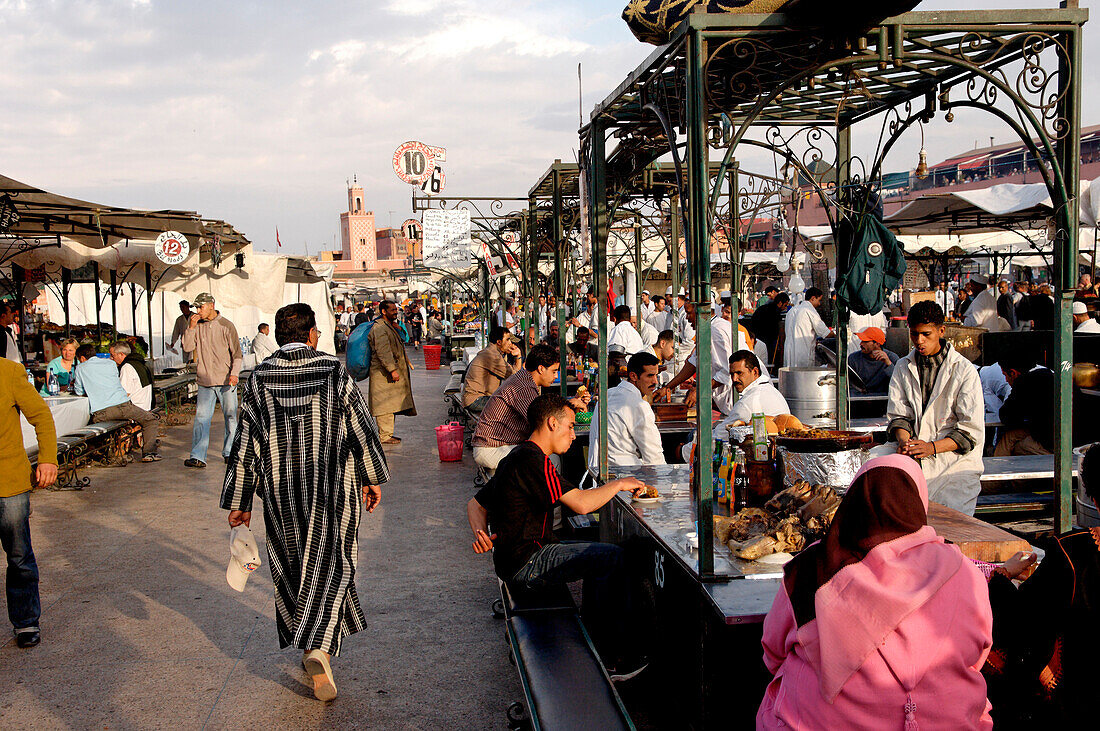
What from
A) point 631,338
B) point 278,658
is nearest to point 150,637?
point 278,658

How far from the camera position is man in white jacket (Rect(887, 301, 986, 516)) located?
15.8 feet

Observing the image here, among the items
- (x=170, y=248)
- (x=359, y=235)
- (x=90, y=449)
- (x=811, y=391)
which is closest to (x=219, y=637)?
(x=811, y=391)

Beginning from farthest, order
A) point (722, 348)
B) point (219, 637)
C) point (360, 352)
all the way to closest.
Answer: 1. point (360, 352)
2. point (722, 348)
3. point (219, 637)

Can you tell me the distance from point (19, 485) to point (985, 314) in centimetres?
1624

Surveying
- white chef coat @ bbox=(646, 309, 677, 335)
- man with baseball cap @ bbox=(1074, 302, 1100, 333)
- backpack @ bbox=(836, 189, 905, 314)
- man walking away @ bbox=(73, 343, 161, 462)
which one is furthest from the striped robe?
white chef coat @ bbox=(646, 309, 677, 335)

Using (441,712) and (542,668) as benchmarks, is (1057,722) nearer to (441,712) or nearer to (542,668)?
(542,668)

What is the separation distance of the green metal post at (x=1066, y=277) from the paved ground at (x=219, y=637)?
2.95 meters

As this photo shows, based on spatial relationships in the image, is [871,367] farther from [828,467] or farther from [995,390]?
[828,467]

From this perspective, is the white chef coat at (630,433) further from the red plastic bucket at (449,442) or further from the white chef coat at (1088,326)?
the white chef coat at (1088,326)

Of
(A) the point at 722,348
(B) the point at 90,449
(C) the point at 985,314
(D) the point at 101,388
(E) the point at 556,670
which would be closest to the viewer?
(E) the point at 556,670

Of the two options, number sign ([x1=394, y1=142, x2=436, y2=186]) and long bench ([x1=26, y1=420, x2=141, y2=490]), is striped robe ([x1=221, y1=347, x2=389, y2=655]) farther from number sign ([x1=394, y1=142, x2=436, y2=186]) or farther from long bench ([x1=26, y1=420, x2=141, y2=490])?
number sign ([x1=394, y1=142, x2=436, y2=186])

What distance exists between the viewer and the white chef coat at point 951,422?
4.81 m

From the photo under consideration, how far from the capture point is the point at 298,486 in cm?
433

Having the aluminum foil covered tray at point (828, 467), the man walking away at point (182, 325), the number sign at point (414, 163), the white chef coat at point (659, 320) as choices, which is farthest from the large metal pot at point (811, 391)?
the man walking away at point (182, 325)
